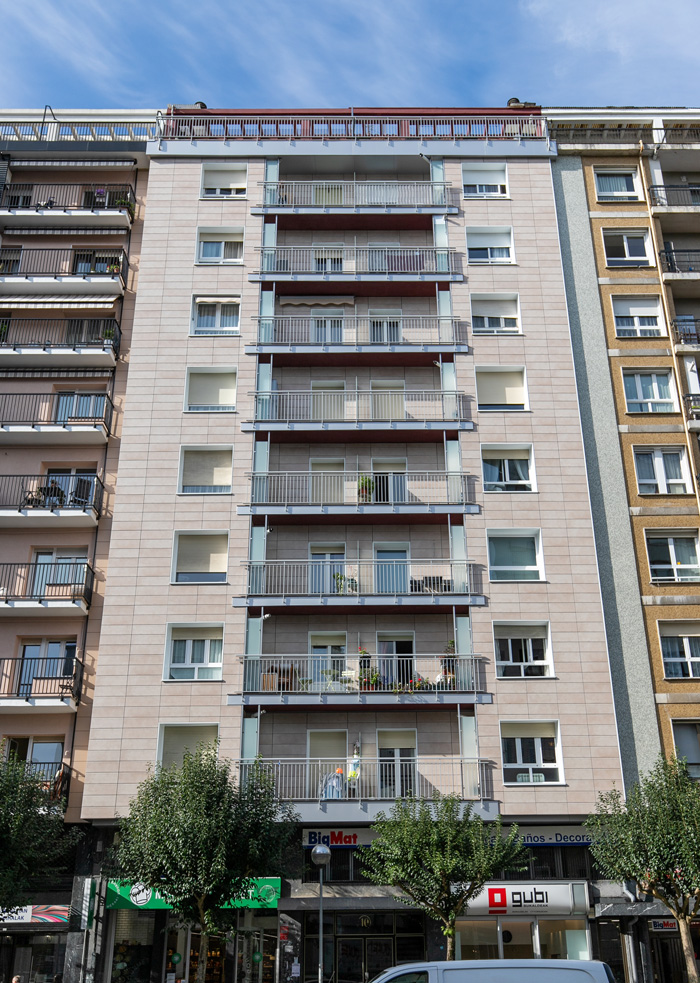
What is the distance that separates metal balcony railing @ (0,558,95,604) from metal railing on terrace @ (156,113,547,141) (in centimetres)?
1622

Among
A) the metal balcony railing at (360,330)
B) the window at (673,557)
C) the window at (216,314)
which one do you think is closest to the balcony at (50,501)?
the window at (216,314)

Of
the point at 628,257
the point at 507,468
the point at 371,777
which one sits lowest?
the point at 371,777

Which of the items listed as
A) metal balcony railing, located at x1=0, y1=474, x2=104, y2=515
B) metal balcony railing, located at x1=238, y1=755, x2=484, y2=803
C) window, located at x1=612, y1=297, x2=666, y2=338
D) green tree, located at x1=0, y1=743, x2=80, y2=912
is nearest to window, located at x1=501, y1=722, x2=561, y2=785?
metal balcony railing, located at x1=238, y1=755, x2=484, y2=803

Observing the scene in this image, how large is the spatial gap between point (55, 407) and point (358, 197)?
1265 cm

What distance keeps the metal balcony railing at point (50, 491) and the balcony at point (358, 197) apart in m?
11.1

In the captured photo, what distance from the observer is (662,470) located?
2936 cm

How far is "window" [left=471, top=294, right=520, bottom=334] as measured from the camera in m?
31.5

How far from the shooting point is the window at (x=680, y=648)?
26859mm

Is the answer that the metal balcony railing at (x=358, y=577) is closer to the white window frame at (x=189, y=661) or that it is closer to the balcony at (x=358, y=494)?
the balcony at (x=358, y=494)

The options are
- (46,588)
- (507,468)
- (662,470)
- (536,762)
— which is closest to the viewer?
(536,762)

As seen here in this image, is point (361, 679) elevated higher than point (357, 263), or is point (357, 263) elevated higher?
point (357, 263)

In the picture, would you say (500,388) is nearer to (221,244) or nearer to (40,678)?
(221,244)

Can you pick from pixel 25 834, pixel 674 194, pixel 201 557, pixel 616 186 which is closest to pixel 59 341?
pixel 201 557

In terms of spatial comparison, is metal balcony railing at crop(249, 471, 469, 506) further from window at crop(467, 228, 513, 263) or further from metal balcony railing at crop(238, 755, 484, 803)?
window at crop(467, 228, 513, 263)
